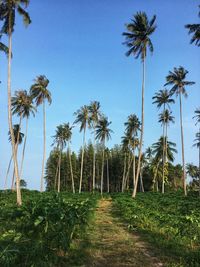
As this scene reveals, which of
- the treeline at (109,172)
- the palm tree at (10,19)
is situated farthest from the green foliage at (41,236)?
the treeline at (109,172)

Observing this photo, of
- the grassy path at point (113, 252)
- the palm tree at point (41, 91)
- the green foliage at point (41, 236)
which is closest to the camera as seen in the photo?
the green foliage at point (41, 236)

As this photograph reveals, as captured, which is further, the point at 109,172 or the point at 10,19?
the point at 109,172

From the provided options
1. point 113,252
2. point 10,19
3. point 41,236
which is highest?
point 10,19

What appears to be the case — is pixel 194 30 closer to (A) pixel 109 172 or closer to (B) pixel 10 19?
(B) pixel 10 19

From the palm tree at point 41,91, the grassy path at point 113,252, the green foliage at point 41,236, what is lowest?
the grassy path at point 113,252

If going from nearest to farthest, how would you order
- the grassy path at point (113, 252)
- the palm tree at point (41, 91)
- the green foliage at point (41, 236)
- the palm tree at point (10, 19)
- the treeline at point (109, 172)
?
1. the green foliage at point (41, 236)
2. the grassy path at point (113, 252)
3. the palm tree at point (10, 19)
4. the palm tree at point (41, 91)
5. the treeline at point (109, 172)

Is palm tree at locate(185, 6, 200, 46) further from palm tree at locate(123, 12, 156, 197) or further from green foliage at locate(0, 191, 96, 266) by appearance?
green foliage at locate(0, 191, 96, 266)

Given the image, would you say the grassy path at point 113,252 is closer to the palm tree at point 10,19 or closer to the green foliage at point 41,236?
the green foliage at point 41,236

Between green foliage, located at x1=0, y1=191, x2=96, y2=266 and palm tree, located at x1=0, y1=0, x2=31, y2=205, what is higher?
palm tree, located at x1=0, y1=0, x2=31, y2=205

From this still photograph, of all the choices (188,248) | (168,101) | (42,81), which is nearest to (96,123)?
(168,101)

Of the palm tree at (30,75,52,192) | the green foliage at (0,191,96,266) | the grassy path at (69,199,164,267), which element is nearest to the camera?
the green foliage at (0,191,96,266)

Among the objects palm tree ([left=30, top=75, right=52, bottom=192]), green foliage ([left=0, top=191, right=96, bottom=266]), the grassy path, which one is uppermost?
palm tree ([left=30, top=75, right=52, bottom=192])

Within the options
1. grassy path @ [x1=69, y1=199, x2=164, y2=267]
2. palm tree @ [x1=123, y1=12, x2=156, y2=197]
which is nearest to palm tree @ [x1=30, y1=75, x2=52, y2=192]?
palm tree @ [x1=123, y1=12, x2=156, y2=197]

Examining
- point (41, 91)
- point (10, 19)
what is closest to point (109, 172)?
point (41, 91)
